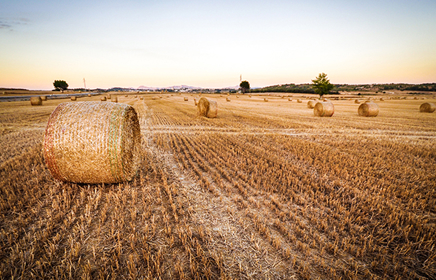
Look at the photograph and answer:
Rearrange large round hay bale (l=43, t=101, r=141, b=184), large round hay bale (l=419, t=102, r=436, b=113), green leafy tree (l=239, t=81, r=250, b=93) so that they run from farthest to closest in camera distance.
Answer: green leafy tree (l=239, t=81, r=250, b=93)
large round hay bale (l=419, t=102, r=436, b=113)
large round hay bale (l=43, t=101, r=141, b=184)

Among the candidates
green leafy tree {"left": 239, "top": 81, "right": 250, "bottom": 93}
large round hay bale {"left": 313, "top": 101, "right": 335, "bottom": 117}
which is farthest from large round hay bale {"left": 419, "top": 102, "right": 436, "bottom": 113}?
green leafy tree {"left": 239, "top": 81, "right": 250, "bottom": 93}

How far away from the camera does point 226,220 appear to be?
3.80 metres

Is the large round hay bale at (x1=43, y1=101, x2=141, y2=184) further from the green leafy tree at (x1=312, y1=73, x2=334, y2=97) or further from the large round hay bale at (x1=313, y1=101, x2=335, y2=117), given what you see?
the green leafy tree at (x1=312, y1=73, x2=334, y2=97)

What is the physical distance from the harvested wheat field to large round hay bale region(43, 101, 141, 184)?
0.37 metres

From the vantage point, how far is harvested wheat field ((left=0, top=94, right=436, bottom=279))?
9.07 feet

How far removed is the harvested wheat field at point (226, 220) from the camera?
276 cm

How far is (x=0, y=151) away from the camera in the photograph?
24.6ft

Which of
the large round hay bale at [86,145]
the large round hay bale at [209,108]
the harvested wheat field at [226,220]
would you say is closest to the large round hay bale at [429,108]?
the harvested wheat field at [226,220]

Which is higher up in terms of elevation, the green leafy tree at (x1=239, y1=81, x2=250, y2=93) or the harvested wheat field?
the green leafy tree at (x1=239, y1=81, x2=250, y2=93)

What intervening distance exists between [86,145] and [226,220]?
3697 mm

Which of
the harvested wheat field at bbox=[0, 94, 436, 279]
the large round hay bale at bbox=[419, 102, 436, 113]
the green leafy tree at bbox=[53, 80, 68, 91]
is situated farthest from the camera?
the green leafy tree at bbox=[53, 80, 68, 91]

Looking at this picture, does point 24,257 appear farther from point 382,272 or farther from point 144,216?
point 382,272

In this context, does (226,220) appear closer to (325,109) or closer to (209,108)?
(209,108)

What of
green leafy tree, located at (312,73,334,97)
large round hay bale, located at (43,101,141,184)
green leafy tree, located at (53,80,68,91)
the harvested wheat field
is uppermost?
green leafy tree, located at (53,80,68,91)
